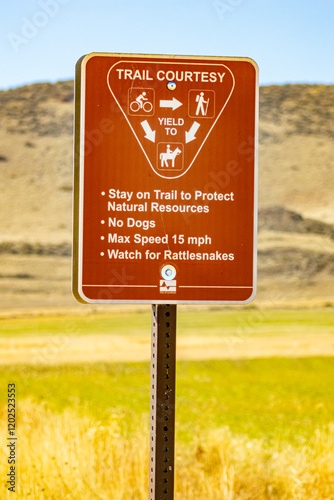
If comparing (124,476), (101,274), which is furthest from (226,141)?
(124,476)

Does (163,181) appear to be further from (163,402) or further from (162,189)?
(163,402)

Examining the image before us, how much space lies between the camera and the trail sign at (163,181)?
3350mm

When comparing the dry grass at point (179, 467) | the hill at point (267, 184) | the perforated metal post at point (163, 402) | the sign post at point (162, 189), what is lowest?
the dry grass at point (179, 467)

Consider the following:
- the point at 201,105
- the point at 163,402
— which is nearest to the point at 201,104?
the point at 201,105

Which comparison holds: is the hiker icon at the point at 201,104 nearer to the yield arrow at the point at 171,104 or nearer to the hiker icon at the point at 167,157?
the yield arrow at the point at 171,104

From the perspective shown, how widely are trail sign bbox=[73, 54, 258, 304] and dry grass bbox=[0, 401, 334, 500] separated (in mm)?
1705

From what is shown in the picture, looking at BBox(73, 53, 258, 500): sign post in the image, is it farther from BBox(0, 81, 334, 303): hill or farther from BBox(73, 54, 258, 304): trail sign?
BBox(0, 81, 334, 303): hill

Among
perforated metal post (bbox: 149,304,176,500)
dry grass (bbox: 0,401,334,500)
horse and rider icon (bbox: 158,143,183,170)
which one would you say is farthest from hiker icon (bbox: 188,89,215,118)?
dry grass (bbox: 0,401,334,500)

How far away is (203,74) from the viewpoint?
3465 millimetres

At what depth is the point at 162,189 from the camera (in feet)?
11.1

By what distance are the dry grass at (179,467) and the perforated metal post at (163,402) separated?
1154 mm

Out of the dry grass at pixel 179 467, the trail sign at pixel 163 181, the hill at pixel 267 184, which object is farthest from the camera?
the hill at pixel 267 184

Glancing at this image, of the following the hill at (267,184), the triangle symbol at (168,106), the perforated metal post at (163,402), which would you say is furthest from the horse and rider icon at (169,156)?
the hill at (267,184)

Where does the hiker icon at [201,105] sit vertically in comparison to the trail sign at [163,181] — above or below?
above
